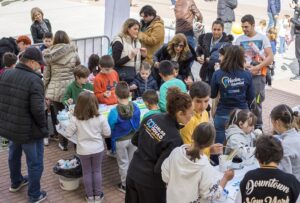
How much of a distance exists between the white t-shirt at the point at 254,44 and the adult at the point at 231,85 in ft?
4.35

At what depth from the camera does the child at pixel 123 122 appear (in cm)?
520

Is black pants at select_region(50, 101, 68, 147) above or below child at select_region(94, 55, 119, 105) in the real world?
Answer: below

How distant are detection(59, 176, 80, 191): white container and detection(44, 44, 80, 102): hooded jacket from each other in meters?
1.36

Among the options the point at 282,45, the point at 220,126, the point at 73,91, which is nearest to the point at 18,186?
the point at 73,91

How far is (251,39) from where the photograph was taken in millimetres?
6750

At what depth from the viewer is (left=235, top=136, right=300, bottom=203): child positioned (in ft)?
10.2

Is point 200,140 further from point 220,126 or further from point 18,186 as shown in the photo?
point 18,186

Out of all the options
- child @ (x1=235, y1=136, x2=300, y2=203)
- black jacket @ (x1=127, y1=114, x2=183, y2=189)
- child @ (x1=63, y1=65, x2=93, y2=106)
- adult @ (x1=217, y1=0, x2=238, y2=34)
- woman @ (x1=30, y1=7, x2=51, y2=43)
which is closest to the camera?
child @ (x1=235, y1=136, x2=300, y2=203)

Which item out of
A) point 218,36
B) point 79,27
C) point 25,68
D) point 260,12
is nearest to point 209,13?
point 260,12

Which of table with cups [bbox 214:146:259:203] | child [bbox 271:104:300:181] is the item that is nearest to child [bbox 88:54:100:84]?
table with cups [bbox 214:146:259:203]

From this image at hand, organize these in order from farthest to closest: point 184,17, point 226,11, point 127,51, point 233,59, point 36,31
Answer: point 226,11, point 36,31, point 184,17, point 127,51, point 233,59

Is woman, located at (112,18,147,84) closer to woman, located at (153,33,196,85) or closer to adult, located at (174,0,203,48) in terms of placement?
woman, located at (153,33,196,85)

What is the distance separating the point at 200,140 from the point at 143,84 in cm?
322

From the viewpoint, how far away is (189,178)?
135 inches
